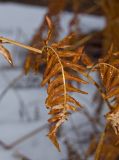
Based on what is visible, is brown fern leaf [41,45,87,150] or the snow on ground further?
the snow on ground

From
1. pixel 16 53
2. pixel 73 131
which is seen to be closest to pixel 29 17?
pixel 16 53

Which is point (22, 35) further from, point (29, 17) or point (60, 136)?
point (60, 136)

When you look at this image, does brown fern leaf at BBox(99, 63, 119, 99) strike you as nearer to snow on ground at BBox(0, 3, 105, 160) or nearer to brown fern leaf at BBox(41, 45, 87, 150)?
brown fern leaf at BBox(41, 45, 87, 150)

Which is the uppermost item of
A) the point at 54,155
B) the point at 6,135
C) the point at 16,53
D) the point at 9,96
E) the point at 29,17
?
the point at 29,17

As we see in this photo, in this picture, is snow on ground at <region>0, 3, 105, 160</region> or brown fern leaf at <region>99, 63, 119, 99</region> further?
snow on ground at <region>0, 3, 105, 160</region>

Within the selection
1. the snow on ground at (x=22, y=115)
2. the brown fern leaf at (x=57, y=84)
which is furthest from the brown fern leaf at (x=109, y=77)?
the snow on ground at (x=22, y=115)

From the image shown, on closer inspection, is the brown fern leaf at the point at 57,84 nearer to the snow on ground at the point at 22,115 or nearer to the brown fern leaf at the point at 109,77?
the brown fern leaf at the point at 109,77

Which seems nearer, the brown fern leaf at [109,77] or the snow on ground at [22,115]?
the brown fern leaf at [109,77]

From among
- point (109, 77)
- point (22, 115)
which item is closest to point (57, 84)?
point (109, 77)

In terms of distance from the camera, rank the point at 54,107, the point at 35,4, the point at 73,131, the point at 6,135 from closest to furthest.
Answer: the point at 54,107 → the point at 6,135 → the point at 73,131 → the point at 35,4

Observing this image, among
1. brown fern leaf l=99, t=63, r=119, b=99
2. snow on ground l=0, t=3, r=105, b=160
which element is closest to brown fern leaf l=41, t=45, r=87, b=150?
brown fern leaf l=99, t=63, r=119, b=99

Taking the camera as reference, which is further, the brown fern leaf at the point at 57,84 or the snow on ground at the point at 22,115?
the snow on ground at the point at 22,115
